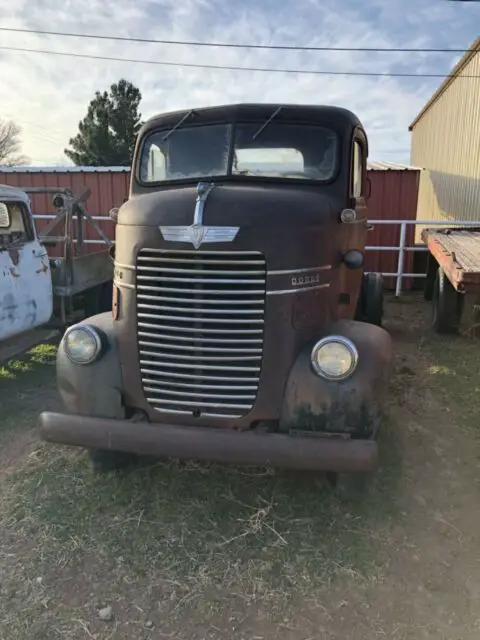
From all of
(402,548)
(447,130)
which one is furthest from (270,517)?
(447,130)

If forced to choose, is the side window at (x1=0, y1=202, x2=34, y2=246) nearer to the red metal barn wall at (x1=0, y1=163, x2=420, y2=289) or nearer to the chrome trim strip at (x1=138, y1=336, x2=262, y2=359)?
the chrome trim strip at (x1=138, y1=336, x2=262, y2=359)

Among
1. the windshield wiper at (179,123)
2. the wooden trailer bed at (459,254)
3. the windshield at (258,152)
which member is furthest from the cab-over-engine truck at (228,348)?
the wooden trailer bed at (459,254)

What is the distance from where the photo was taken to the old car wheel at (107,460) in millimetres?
3652

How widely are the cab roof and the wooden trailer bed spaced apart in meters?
1.85

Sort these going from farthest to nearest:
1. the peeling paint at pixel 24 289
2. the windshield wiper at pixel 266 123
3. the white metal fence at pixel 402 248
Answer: the white metal fence at pixel 402 248
the peeling paint at pixel 24 289
the windshield wiper at pixel 266 123

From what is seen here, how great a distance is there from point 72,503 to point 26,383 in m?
2.62

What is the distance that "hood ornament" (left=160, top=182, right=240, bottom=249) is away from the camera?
3039 millimetres

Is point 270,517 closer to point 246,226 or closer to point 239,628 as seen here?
point 239,628

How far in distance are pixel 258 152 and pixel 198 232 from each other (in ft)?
3.86

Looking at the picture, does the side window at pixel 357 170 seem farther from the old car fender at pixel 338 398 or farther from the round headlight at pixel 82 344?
the round headlight at pixel 82 344

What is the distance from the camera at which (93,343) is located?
10.9 feet

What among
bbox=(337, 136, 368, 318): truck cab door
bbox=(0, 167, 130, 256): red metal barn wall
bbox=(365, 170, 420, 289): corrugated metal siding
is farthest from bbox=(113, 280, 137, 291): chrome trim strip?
bbox=(0, 167, 130, 256): red metal barn wall

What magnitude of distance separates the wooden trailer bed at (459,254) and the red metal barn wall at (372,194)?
1.36 m

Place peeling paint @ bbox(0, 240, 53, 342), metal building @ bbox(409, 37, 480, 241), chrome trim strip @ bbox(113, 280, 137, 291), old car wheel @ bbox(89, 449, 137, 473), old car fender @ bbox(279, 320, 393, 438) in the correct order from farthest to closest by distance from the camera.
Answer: metal building @ bbox(409, 37, 480, 241)
peeling paint @ bbox(0, 240, 53, 342)
old car wheel @ bbox(89, 449, 137, 473)
chrome trim strip @ bbox(113, 280, 137, 291)
old car fender @ bbox(279, 320, 393, 438)
